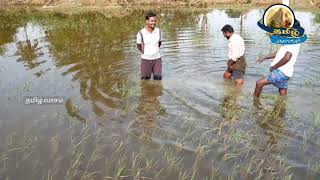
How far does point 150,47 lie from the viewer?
24.2 feet

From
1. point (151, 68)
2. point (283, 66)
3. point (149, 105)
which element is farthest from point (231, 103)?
point (151, 68)

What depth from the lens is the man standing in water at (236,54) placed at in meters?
7.29

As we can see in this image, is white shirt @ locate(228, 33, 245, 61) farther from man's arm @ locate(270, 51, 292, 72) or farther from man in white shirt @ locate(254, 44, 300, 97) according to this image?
man's arm @ locate(270, 51, 292, 72)

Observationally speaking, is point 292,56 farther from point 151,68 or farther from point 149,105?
point 151,68

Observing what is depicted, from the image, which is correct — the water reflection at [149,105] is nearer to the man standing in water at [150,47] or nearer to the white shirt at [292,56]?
the man standing in water at [150,47]

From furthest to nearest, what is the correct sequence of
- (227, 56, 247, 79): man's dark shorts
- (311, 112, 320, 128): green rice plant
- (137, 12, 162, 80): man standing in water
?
1. (227, 56, 247, 79): man's dark shorts
2. (137, 12, 162, 80): man standing in water
3. (311, 112, 320, 128): green rice plant

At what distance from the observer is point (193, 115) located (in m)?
6.04

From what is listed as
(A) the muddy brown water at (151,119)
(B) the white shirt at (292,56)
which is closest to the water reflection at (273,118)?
(A) the muddy brown water at (151,119)

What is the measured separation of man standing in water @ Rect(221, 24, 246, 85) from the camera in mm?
Answer: 7289

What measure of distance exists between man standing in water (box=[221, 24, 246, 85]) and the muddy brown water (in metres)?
0.27

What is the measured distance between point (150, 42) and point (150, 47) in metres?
0.12

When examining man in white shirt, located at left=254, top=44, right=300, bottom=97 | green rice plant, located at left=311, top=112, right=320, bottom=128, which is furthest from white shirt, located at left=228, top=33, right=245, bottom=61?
green rice plant, located at left=311, top=112, right=320, bottom=128

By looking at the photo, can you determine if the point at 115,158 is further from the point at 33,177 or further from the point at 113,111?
the point at 113,111

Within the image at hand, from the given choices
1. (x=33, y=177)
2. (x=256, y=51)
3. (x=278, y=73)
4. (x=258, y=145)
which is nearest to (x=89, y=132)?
(x=33, y=177)
